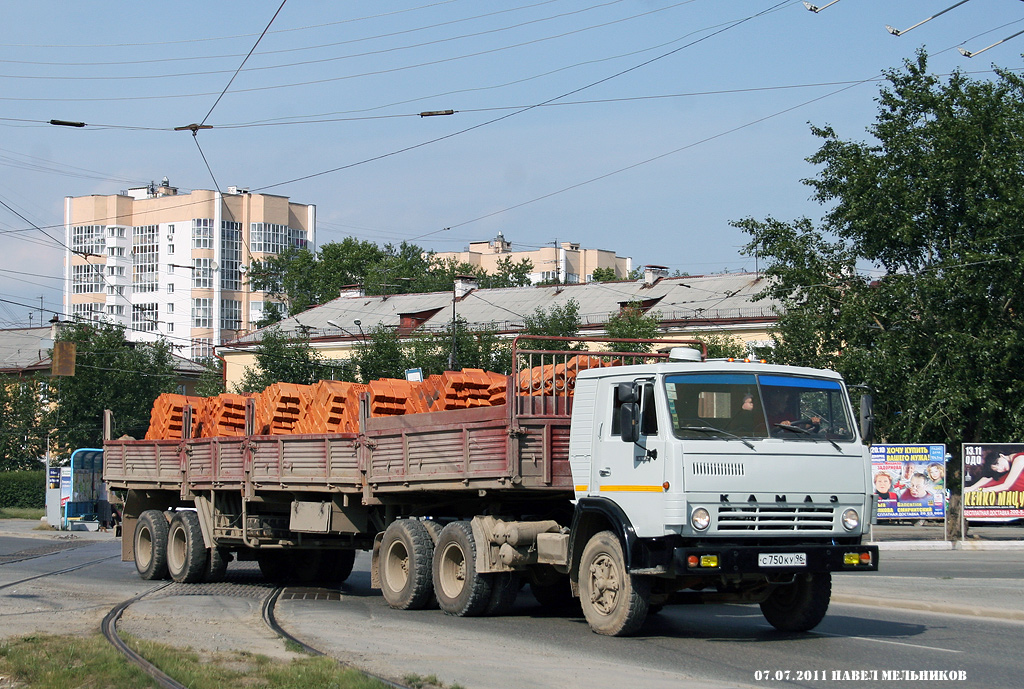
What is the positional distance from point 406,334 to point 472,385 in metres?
46.6

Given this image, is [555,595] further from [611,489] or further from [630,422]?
[630,422]

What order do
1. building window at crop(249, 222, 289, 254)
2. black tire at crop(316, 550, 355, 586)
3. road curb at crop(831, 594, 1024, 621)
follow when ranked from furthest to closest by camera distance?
1. building window at crop(249, 222, 289, 254)
2. black tire at crop(316, 550, 355, 586)
3. road curb at crop(831, 594, 1024, 621)

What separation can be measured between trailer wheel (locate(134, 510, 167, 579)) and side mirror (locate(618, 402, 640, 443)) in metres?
10.3

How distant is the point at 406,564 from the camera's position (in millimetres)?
13039

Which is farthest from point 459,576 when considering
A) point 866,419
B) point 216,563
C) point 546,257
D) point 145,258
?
point 546,257

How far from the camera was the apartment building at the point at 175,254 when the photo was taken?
340 ft

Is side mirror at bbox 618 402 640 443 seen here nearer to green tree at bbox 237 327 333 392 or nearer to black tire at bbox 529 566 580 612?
black tire at bbox 529 566 580 612

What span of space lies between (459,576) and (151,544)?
7.61 metres

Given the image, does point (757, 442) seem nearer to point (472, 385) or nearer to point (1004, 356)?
point (472, 385)

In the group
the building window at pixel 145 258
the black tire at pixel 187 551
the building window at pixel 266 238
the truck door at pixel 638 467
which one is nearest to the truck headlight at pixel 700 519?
the truck door at pixel 638 467

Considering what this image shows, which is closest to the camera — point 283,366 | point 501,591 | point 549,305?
point 501,591

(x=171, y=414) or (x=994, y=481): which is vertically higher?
(x=171, y=414)

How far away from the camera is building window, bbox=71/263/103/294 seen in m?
108

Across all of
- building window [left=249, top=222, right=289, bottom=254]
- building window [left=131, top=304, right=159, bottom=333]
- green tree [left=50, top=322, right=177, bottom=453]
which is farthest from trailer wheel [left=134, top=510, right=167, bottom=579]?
building window [left=131, top=304, right=159, bottom=333]
